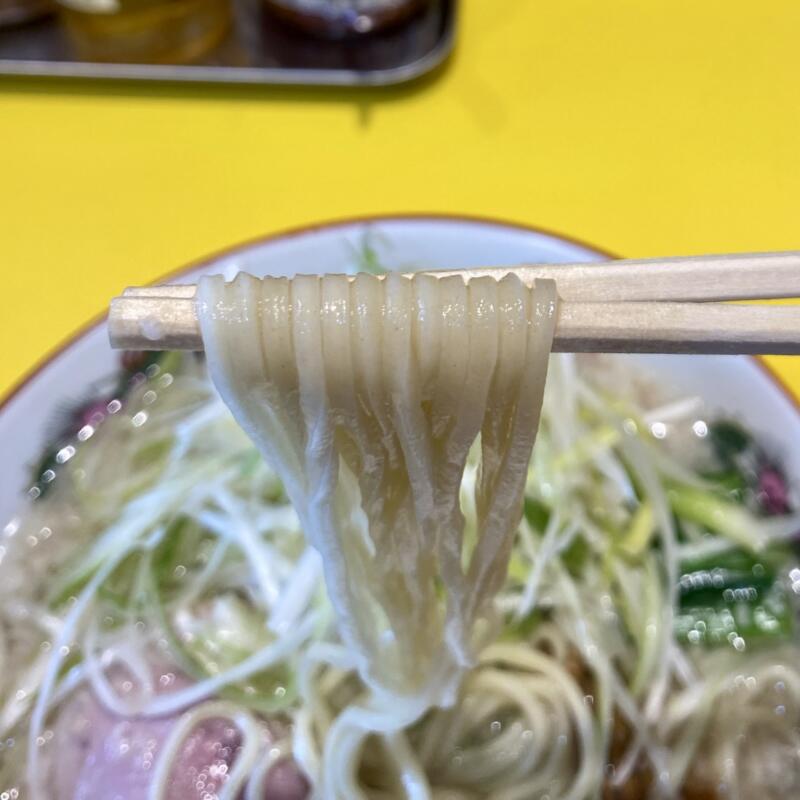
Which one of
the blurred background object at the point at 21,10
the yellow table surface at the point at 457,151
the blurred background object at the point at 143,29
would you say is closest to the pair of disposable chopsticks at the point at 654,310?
the yellow table surface at the point at 457,151

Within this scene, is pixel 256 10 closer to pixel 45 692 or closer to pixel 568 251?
pixel 568 251

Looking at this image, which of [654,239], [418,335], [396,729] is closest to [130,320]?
[418,335]

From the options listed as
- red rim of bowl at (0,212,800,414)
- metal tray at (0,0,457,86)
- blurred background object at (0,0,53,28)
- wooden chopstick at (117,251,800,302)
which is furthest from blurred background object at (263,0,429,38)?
wooden chopstick at (117,251,800,302)

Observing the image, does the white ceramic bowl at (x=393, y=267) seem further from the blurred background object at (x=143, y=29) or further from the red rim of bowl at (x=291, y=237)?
the blurred background object at (x=143, y=29)

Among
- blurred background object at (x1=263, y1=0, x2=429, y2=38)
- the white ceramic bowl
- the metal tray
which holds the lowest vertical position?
the white ceramic bowl

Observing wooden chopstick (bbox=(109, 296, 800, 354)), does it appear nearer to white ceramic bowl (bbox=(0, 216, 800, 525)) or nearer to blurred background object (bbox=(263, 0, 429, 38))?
white ceramic bowl (bbox=(0, 216, 800, 525))

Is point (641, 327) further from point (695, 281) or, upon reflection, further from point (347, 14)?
point (347, 14)
